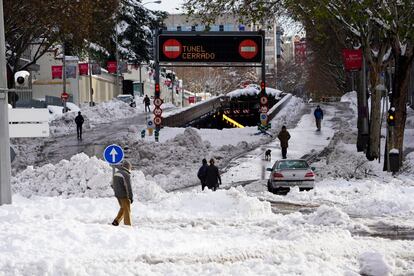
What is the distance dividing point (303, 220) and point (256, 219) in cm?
136

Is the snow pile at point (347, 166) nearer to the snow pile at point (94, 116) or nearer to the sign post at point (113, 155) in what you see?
the sign post at point (113, 155)

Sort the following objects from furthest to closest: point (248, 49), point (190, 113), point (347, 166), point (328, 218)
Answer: point (190, 113) < point (248, 49) < point (347, 166) < point (328, 218)

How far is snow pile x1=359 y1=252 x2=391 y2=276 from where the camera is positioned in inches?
463

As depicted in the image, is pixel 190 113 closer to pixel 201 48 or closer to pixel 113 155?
pixel 201 48

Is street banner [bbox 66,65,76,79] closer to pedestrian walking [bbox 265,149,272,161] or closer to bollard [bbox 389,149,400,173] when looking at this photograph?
pedestrian walking [bbox 265,149,272,161]

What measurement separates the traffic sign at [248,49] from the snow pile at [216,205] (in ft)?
74.2

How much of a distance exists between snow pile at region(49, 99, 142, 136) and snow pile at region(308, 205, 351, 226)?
119ft

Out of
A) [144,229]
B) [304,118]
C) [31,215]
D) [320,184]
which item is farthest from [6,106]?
[304,118]

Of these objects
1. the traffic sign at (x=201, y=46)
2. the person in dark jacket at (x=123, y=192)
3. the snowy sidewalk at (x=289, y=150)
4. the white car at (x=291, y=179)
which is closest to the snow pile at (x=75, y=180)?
the white car at (x=291, y=179)

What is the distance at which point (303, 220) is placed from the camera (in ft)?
56.7

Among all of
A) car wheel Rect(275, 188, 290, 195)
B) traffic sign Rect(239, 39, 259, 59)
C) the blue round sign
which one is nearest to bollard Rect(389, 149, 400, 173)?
car wheel Rect(275, 188, 290, 195)

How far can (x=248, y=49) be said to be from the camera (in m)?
43.6

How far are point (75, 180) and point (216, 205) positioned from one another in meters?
5.37

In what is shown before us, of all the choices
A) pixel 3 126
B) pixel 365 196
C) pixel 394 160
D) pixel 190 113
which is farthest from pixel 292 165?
pixel 190 113
